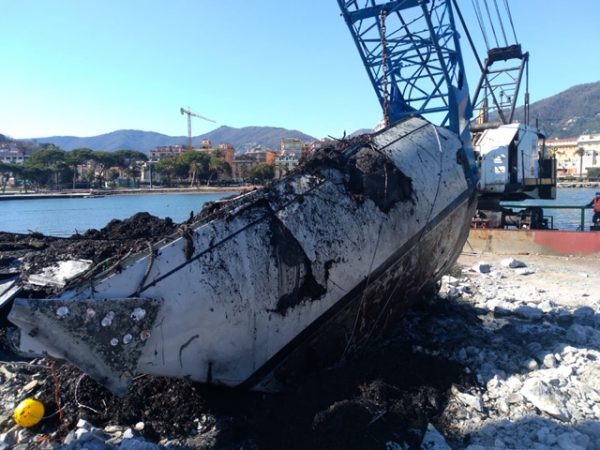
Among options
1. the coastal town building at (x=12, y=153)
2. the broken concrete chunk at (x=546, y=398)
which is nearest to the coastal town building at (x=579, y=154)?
the broken concrete chunk at (x=546, y=398)

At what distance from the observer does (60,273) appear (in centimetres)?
359

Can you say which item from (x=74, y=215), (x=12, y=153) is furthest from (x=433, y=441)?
(x=12, y=153)

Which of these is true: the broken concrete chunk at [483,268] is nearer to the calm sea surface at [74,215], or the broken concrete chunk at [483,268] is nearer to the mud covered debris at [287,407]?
the calm sea surface at [74,215]

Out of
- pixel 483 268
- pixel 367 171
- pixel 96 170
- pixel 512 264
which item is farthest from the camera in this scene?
pixel 96 170

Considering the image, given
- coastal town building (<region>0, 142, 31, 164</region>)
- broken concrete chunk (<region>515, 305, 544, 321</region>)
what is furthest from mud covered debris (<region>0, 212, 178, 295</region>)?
coastal town building (<region>0, 142, 31, 164</region>)

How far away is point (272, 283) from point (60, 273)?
1.60 m

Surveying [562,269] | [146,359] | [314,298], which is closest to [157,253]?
[146,359]

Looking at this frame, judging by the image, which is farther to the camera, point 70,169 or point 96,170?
point 96,170

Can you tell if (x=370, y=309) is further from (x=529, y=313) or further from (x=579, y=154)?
(x=579, y=154)

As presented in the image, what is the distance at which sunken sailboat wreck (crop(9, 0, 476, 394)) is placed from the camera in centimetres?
289

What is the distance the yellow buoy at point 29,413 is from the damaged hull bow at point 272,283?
3.24 feet

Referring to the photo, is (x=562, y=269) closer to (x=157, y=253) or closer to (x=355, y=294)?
(x=355, y=294)

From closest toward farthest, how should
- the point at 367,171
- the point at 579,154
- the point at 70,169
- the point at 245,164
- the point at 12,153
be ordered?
1. the point at 367,171
2. the point at 70,169
3. the point at 245,164
4. the point at 579,154
5. the point at 12,153

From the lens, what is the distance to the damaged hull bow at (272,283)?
2.90 metres
